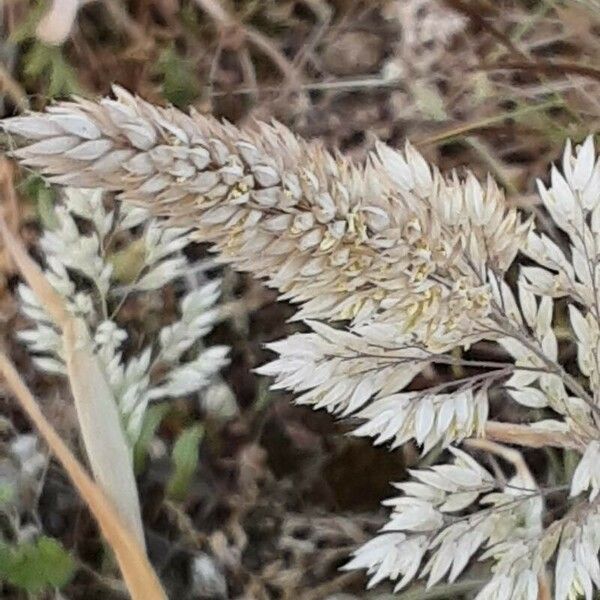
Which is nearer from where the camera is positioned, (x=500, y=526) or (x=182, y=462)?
(x=500, y=526)

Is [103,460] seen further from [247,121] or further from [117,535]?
[247,121]

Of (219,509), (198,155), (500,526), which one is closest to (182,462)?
(219,509)

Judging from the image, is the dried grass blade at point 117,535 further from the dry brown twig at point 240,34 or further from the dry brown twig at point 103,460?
the dry brown twig at point 240,34

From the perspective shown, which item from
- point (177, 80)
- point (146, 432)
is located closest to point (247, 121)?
point (177, 80)

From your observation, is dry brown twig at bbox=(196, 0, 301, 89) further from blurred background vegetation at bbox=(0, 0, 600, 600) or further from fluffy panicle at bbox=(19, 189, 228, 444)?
fluffy panicle at bbox=(19, 189, 228, 444)

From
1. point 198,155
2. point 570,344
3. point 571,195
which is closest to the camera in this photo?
point 198,155

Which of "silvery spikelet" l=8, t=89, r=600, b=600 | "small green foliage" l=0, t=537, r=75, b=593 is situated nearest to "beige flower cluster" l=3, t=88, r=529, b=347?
"silvery spikelet" l=8, t=89, r=600, b=600

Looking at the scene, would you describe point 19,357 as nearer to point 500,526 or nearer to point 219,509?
point 219,509
